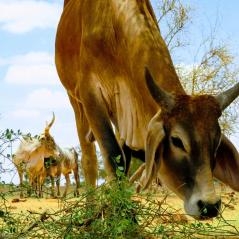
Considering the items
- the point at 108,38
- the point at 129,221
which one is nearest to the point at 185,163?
the point at 129,221

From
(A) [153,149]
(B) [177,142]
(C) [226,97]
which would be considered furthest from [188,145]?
(C) [226,97]

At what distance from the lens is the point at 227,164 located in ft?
16.9

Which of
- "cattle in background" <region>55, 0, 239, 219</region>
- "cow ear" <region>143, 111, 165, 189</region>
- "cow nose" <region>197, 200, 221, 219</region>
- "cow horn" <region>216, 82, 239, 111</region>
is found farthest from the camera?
"cow horn" <region>216, 82, 239, 111</region>

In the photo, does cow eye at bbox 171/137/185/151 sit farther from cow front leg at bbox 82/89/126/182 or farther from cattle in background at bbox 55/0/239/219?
cow front leg at bbox 82/89/126/182

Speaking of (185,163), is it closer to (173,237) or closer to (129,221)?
(173,237)

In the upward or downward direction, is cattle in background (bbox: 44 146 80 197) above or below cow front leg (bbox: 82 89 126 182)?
above

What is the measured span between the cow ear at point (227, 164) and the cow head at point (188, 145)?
0.08 ft

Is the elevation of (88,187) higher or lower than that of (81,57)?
lower

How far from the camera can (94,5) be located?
6.46 m

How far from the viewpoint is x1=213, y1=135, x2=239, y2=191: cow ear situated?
5082 millimetres

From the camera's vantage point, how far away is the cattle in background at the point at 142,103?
4633 millimetres

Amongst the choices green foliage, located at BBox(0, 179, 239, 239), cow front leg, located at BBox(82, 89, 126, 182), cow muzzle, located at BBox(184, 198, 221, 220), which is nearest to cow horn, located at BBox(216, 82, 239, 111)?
cow muzzle, located at BBox(184, 198, 221, 220)

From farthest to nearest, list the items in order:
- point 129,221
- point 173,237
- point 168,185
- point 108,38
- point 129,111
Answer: point 108,38 < point 129,111 < point 168,185 < point 173,237 < point 129,221

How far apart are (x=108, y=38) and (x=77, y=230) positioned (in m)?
2.83
